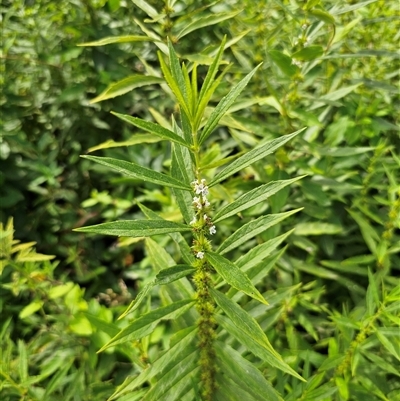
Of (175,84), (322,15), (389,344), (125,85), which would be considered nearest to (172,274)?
(175,84)

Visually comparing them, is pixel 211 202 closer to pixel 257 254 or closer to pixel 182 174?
pixel 257 254

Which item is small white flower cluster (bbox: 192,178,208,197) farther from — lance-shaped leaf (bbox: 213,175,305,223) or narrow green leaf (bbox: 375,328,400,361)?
narrow green leaf (bbox: 375,328,400,361)

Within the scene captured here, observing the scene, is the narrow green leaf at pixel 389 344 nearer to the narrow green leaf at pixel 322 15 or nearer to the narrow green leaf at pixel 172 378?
the narrow green leaf at pixel 172 378

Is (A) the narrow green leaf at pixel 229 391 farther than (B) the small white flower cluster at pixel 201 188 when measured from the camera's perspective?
Yes

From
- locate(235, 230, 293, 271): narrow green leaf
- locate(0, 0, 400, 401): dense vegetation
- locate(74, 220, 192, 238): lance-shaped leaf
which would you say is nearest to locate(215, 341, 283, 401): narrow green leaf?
locate(0, 0, 400, 401): dense vegetation

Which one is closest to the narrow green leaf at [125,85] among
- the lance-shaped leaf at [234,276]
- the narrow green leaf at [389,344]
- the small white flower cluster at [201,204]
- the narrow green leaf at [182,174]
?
the narrow green leaf at [182,174]

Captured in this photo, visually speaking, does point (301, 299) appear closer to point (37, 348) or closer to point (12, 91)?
point (37, 348)
